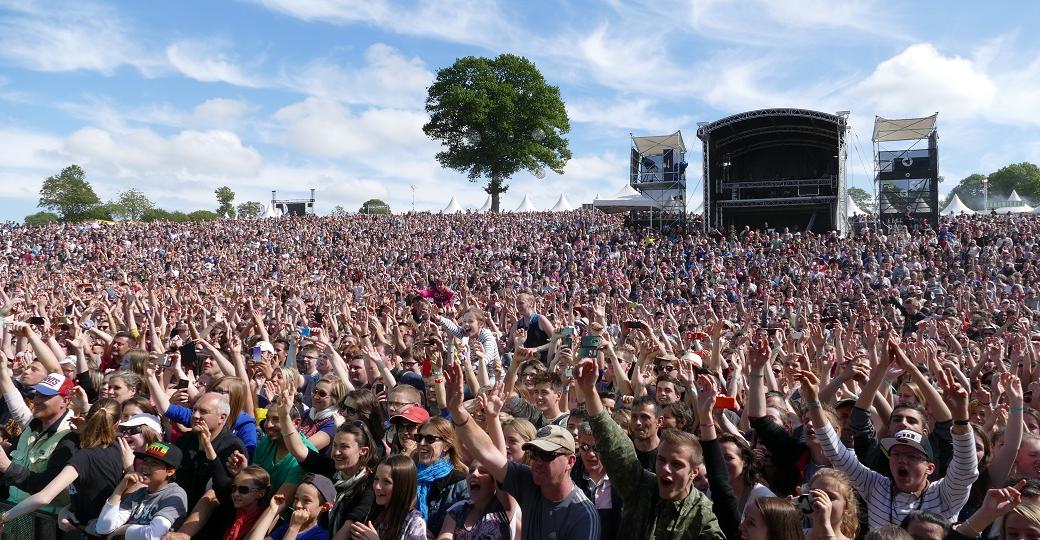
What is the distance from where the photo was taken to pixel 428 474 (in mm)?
4012

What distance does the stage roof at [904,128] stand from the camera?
24.8 m

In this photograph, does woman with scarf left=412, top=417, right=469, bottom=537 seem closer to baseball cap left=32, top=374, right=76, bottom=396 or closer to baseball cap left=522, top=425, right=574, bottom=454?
baseball cap left=522, top=425, right=574, bottom=454

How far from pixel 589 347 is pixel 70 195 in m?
76.6

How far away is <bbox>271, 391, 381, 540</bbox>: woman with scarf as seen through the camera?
151 inches

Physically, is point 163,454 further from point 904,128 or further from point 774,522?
point 904,128

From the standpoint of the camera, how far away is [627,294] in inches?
733

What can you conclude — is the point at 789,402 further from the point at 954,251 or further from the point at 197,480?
the point at 954,251

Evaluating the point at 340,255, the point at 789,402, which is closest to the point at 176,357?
the point at 789,402

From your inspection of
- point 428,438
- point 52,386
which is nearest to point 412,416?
point 428,438

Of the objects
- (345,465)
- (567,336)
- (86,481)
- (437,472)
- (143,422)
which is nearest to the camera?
(437,472)

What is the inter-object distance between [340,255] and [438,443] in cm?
2543

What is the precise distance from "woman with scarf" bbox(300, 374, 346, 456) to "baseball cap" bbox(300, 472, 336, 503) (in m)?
0.66

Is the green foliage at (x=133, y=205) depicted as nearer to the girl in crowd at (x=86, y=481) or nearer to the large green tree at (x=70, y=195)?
the large green tree at (x=70, y=195)

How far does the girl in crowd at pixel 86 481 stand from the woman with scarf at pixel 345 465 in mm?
1104
